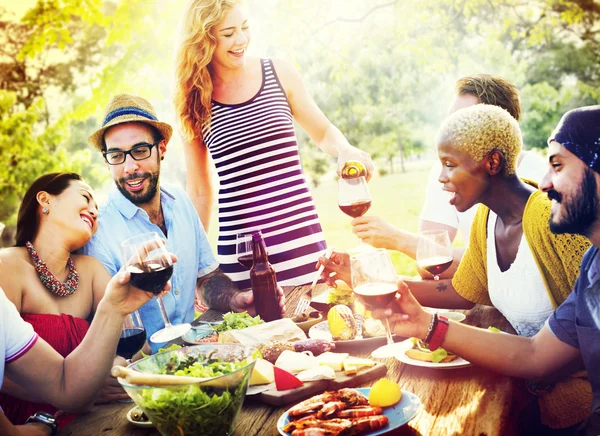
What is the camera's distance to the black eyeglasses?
2.98 meters

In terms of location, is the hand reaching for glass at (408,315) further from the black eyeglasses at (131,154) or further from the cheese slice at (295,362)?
the black eyeglasses at (131,154)

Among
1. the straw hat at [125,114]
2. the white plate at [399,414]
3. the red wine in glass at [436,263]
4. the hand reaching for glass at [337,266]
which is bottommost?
the white plate at [399,414]

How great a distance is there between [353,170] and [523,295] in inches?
36.5

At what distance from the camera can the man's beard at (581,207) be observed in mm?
1879

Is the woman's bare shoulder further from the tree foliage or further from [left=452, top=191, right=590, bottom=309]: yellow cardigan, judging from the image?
the tree foliage

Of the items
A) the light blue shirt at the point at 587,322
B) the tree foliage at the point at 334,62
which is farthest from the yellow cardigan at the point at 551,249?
the tree foliage at the point at 334,62

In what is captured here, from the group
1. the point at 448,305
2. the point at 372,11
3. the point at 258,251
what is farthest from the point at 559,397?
the point at 372,11

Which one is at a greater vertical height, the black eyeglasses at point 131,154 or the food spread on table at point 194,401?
the black eyeglasses at point 131,154

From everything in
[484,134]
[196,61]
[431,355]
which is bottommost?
[431,355]

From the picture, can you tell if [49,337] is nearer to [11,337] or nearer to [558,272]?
[11,337]

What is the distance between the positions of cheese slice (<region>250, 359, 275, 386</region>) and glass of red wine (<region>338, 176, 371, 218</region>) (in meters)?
0.95

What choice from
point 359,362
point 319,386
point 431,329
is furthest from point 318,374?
point 431,329

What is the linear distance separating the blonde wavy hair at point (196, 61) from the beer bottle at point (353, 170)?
1075mm

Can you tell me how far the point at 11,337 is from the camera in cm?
198
